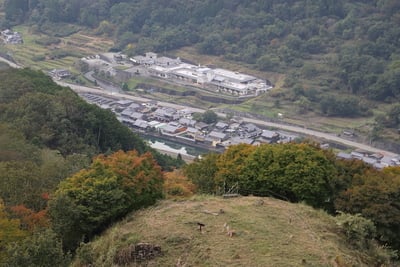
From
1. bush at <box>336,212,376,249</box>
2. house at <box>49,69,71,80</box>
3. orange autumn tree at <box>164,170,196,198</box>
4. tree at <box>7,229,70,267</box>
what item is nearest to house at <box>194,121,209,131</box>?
house at <box>49,69,71,80</box>

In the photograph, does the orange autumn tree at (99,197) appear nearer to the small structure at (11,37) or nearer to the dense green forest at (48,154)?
the dense green forest at (48,154)

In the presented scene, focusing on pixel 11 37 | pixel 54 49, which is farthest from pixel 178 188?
pixel 11 37

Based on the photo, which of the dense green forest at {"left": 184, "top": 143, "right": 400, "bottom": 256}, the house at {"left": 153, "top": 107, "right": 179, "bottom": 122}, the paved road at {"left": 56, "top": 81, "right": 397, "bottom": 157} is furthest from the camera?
the house at {"left": 153, "top": 107, "right": 179, "bottom": 122}

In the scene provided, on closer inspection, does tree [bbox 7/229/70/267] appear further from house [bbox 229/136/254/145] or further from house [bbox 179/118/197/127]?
house [bbox 179/118/197/127]

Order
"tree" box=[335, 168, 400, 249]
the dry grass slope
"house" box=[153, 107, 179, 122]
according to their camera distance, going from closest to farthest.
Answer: the dry grass slope → "tree" box=[335, 168, 400, 249] → "house" box=[153, 107, 179, 122]

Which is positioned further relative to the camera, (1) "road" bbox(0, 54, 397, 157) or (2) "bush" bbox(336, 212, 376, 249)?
(1) "road" bbox(0, 54, 397, 157)

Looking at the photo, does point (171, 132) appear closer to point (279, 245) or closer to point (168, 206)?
point (168, 206)
